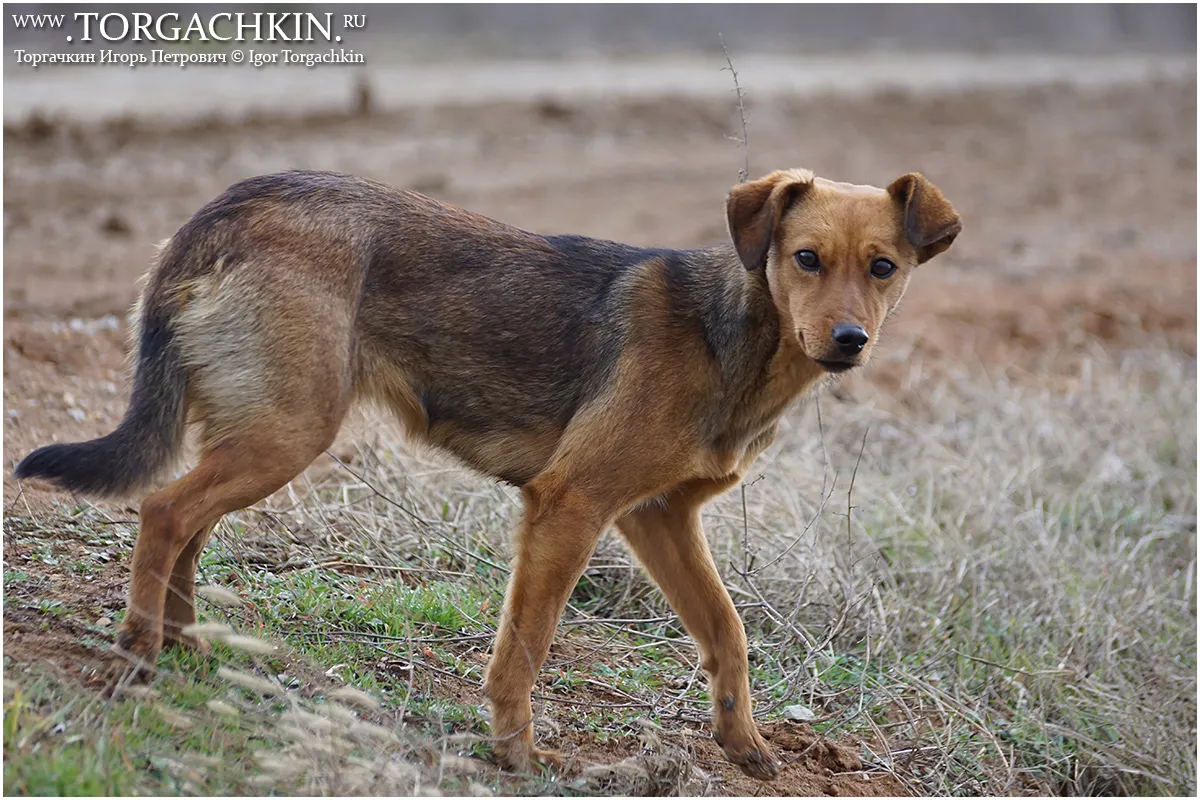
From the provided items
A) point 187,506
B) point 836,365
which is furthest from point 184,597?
point 836,365

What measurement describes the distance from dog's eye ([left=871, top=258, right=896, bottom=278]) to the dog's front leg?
1.25 m

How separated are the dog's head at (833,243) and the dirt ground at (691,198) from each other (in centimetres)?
178

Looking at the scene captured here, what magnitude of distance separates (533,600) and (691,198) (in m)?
10.9

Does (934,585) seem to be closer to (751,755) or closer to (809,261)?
(751,755)

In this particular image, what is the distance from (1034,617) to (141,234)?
325 inches

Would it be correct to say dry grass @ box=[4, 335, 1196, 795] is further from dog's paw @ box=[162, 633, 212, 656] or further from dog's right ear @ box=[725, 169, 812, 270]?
dog's right ear @ box=[725, 169, 812, 270]

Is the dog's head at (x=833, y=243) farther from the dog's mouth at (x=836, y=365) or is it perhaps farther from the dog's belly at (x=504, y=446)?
the dog's belly at (x=504, y=446)

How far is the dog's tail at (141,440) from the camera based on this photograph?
4.18 metres

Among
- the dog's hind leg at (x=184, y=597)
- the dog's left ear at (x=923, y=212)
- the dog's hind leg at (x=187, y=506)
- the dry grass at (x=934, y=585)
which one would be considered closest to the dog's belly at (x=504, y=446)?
the dog's hind leg at (x=187, y=506)

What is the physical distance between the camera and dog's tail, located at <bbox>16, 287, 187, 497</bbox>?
4.18 meters

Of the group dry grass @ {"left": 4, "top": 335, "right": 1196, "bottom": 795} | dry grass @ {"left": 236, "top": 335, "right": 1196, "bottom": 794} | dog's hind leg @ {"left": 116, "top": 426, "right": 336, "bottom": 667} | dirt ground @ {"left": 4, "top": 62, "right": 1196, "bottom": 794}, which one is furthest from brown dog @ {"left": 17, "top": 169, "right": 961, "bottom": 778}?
dry grass @ {"left": 236, "top": 335, "right": 1196, "bottom": 794}

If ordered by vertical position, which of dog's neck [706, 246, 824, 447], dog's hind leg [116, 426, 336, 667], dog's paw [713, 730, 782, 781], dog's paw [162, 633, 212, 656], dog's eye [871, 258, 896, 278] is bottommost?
dog's paw [713, 730, 782, 781]

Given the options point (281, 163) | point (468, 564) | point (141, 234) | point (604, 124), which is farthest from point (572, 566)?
point (604, 124)

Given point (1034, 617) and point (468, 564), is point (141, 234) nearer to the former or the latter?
point (468, 564)
